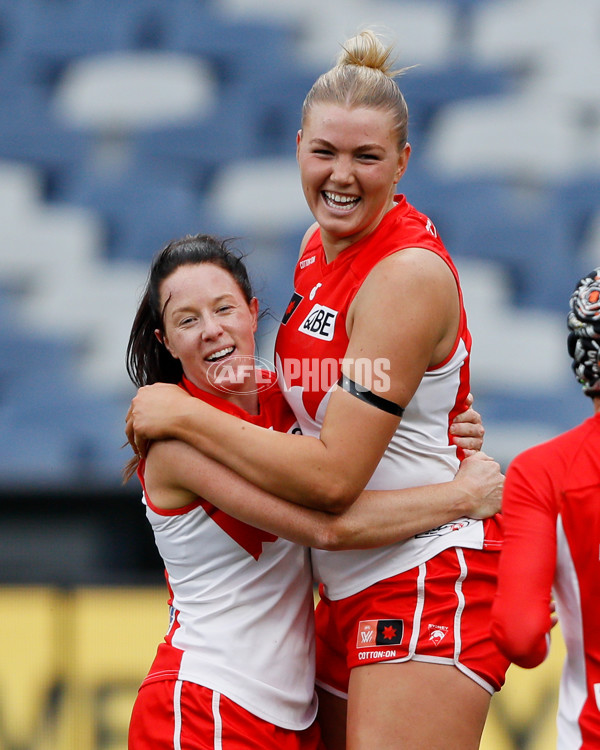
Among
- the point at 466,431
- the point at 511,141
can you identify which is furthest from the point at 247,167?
the point at 466,431

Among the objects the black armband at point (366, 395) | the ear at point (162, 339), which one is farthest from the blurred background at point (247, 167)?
the black armband at point (366, 395)

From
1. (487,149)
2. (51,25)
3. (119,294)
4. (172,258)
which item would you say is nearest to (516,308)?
(487,149)

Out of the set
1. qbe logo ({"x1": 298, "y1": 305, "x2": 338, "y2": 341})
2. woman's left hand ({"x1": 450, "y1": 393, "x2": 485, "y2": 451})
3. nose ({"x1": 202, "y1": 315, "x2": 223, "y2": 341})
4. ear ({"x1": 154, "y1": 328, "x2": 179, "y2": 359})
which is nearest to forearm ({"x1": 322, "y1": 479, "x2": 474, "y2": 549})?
woman's left hand ({"x1": 450, "y1": 393, "x2": 485, "y2": 451})

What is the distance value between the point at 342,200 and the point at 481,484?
737 millimetres

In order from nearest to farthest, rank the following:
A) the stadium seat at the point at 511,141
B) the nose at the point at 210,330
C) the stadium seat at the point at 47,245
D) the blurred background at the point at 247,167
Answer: the nose at the point at 210,330
the blurred background at the point at 247,167
the stadium seat at the point at 47,245
the stadium seat at the point at 511,141

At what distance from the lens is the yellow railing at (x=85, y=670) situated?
370 centimetres

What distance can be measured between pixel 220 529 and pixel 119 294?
4.08m

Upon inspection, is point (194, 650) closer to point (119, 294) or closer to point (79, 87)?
point (119, 294)

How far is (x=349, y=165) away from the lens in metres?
2.45

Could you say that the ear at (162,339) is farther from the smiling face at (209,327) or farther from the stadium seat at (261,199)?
the stadium seat at (261,199)

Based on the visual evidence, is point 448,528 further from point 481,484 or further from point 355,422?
point 355,422

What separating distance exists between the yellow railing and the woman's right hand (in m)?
1.39

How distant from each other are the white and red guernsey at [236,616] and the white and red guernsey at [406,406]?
147 mm

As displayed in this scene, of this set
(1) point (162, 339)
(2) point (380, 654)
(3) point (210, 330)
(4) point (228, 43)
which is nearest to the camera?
(2) point (380, 654)
